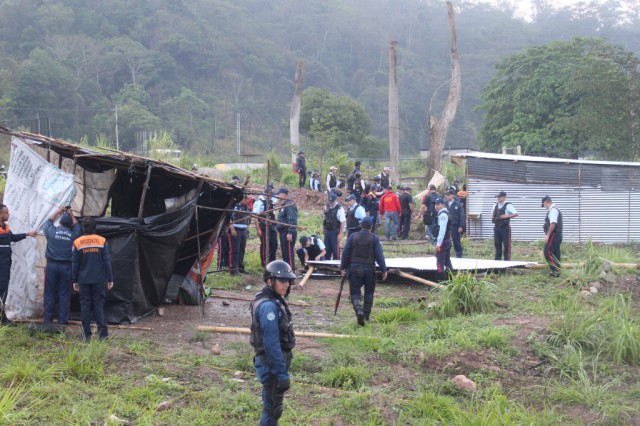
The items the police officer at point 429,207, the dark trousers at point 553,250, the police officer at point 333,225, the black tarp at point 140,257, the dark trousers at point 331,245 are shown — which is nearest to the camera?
the black tarp at point 140,257

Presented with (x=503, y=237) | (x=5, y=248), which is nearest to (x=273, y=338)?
(x=5, y=248)

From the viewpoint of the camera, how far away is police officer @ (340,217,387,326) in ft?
33.2

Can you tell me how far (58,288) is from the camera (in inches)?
353

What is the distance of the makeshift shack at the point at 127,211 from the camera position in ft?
30.6

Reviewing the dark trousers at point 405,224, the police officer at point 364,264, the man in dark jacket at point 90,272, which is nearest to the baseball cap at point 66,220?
the man in dark jacket at point 90,272

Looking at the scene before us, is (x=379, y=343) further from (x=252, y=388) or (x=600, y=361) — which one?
(x=600, y=361)

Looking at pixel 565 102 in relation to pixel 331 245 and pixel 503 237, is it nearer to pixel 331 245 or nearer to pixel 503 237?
pixel 503 237

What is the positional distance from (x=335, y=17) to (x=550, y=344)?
77.0 m

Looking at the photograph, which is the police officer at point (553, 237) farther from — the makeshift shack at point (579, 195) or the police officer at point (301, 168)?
the police officer at point (301, 168)

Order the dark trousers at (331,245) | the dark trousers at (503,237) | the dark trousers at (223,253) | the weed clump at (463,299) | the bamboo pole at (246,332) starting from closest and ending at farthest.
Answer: the bamboo pole at (246,332)
the weed clump at (463,299)
the dark trousers at (223,253)
the dark trousers at (331,245)
the dark trousers at (503,237)

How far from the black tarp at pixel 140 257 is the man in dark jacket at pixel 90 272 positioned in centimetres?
85

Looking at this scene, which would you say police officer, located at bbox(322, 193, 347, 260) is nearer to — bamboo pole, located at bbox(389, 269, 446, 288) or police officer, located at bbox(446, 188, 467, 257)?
bamboo pole, located at bbox(389, 269, 446, 288)

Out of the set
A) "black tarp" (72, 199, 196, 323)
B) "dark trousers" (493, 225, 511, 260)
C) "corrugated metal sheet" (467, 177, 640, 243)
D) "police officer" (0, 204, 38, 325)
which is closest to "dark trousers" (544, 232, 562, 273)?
"dark trousers" (493, 225, 511, 260)

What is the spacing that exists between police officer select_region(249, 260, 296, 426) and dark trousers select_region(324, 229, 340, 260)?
30.2 feet
